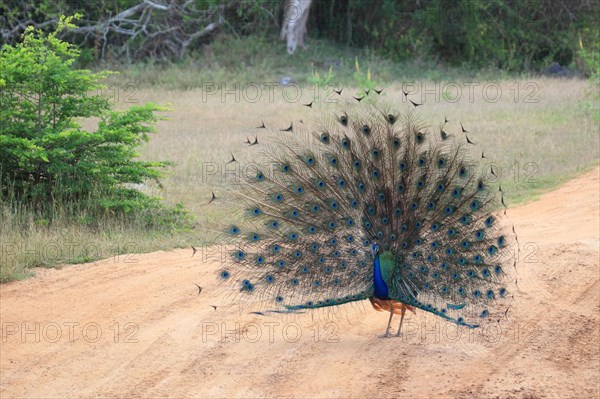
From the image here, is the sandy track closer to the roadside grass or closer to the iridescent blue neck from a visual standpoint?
the iridescent blue neck

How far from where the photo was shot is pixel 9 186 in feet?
36.9

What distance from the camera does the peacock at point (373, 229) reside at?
693 cm

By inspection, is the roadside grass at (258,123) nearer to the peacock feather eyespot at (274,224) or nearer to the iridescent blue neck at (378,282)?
the peacock feather eyespot at (274,224)

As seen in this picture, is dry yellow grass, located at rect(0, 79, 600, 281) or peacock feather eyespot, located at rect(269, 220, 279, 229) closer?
peacock feather eyespot, located at rect(269, 220, 279, 229)

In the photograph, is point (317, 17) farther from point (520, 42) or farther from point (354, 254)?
point (354, 254)

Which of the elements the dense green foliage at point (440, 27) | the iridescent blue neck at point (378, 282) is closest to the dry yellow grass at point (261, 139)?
the iridescent blue neck at point (378, 282)

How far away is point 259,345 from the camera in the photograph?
24.3ft

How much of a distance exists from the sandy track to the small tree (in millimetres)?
2329

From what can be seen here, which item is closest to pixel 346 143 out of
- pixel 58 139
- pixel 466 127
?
pixel 58 139

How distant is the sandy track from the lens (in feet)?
21.8

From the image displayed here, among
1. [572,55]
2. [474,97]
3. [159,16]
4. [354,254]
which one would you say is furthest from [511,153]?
[572,55]

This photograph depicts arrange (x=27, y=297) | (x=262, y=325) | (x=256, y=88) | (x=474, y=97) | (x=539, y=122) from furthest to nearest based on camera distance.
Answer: (x=256, y=88), (x=474, y=97), (x=539, y=122), (x=27, y=297), (x=262, y=325)

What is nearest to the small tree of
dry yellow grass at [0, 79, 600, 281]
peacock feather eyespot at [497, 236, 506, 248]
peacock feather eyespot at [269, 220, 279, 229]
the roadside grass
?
the roadside grass

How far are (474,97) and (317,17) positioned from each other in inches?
517
